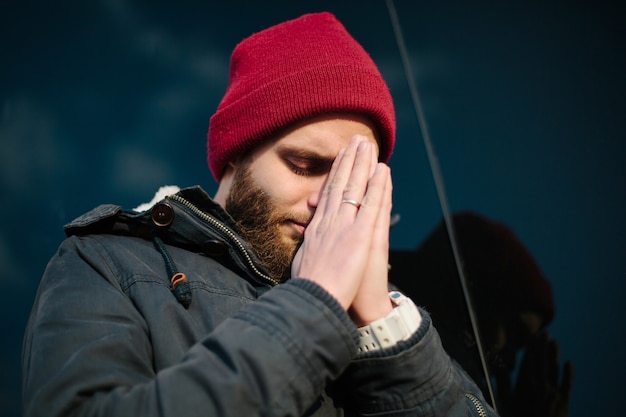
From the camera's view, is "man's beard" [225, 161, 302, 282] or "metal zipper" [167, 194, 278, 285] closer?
"metal zipper" [167, 194, 278, 285]

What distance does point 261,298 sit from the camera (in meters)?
0.74

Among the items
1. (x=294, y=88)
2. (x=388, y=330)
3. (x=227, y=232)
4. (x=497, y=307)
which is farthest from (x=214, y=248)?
(x=497, y=307)

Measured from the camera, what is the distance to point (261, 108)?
5.12 feet

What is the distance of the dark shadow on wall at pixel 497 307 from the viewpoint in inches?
55.0

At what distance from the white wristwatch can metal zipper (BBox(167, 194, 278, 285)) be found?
330 millimetres

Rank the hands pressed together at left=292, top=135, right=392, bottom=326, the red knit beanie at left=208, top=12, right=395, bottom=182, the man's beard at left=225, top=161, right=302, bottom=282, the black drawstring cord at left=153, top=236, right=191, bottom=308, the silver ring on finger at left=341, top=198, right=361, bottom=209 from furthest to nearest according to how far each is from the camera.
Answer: the red knit beanie at left=208, top=12, right=395, bottom=182 < the man's beard at left=225, top=161, right=302, bottom=282 < the silver ring on finger at left=341, top=198, right=361, bottom=209 < the black drawstring cord at left=153, top=236, right=191, bottom=308 < the hands pressed together at left=292, top=135, right=392, bottom=326

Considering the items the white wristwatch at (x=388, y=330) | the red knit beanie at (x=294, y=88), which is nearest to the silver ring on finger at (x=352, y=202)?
the white wristwatch at (x=388, y=330)

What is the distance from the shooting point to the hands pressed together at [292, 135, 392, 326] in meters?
0.83

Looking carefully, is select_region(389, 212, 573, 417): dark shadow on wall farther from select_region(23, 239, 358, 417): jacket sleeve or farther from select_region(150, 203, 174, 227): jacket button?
select_region(150, 203, 174, 227): jacket button

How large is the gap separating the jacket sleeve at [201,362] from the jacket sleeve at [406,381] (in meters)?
0.18

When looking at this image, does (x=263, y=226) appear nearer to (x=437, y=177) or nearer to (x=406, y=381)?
(x=406, y=381)

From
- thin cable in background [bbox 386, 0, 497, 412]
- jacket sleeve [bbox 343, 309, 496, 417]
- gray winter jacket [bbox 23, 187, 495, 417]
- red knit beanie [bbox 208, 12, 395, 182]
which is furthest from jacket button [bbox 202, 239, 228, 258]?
thin cable in background [bbox 386, 0, 497, 412]

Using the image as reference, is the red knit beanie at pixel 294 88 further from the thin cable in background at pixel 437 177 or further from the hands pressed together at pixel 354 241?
the hands pressed together at pixel 354 241

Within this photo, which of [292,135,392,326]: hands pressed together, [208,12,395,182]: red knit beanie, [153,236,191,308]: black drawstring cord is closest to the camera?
[292,135,392,326]: hands pressed together
